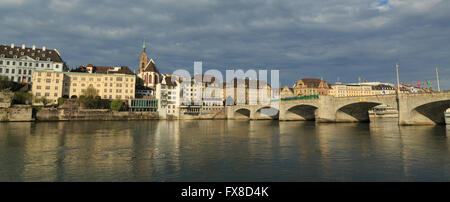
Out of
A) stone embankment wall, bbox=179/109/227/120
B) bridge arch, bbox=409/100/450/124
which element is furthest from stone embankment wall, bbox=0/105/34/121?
bridge arch, bbox=409/100/450/124

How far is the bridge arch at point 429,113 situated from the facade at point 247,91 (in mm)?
82913

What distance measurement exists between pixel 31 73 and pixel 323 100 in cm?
9446

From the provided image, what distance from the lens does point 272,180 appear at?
39.1ft

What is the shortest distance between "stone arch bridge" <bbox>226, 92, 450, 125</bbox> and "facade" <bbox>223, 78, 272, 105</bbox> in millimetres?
35701

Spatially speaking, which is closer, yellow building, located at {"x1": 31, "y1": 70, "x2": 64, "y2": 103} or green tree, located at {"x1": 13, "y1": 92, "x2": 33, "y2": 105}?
green tree, located at {"x1": 13, "y1": 92, "x2": 33, "y2": 105}

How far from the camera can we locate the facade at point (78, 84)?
271 ft

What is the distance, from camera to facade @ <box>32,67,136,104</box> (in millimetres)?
82625

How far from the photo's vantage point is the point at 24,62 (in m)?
86.4

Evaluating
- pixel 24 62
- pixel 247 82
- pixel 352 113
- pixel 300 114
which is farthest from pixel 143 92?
pixel 352 113

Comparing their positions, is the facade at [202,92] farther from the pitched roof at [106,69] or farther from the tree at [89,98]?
the tree at [89,98]

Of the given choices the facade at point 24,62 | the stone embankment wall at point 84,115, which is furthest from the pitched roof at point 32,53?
the stone embankment wall at point 84,115

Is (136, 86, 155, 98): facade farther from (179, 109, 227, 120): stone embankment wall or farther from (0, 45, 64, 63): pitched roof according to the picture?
(0, 45, 64, 63): pitched roof

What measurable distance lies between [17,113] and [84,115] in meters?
15.8
